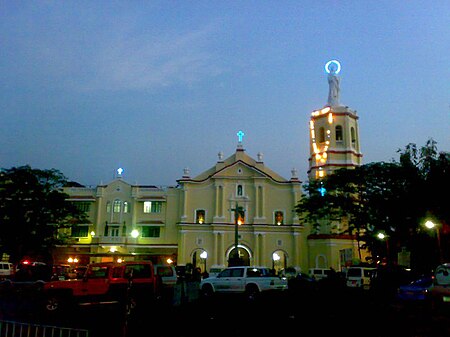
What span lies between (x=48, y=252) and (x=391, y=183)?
1397 inches

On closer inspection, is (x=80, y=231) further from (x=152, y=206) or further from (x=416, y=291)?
(x=416, y=291)

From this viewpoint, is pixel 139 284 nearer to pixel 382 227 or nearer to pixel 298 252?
pixel 382 227

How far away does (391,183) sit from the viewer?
33.9 metres

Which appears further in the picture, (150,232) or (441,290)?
(150,232)

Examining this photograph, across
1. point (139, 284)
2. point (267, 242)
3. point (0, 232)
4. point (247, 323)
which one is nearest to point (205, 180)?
A: point (267, 242)

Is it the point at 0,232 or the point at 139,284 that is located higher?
the point at 0,232

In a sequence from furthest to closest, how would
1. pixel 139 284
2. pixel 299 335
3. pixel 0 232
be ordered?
pixel 0 232, pixel 139 284, pixel 299 335

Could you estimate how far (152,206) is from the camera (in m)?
50.6

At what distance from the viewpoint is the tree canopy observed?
30.0m

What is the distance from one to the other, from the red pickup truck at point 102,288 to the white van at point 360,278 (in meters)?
15.6

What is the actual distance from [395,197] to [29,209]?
31.5 metres

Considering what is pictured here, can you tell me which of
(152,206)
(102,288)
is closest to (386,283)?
(102,288)

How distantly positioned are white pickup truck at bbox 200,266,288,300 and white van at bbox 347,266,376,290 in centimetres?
888

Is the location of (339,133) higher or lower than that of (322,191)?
higher
